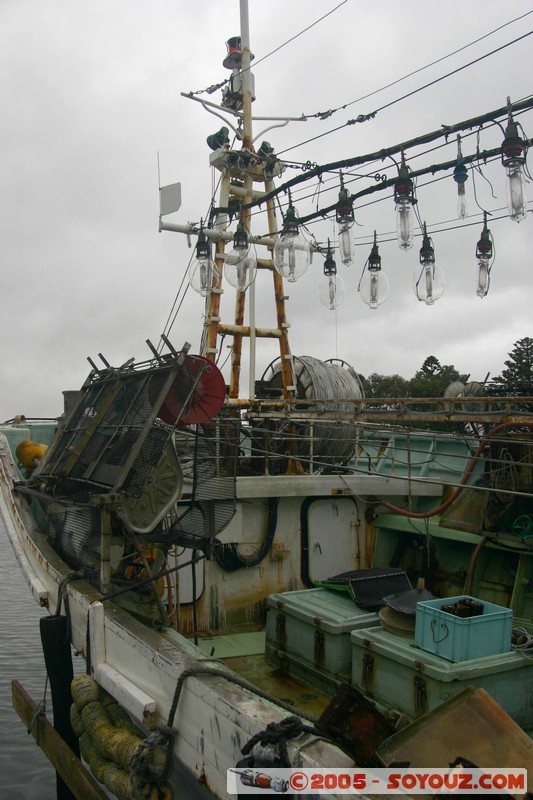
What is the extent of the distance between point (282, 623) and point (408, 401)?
285 cm

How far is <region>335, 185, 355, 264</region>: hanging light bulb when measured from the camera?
6227 millimetres

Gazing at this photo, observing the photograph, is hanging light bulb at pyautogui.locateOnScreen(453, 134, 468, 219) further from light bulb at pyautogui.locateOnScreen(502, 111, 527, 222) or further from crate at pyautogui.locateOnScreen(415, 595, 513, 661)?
crate at pyautogui.locateOnScreen(415, 595, 513, 661)

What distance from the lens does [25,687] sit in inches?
372

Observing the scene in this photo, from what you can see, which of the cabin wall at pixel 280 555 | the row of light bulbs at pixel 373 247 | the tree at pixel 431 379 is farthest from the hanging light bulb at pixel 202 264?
the tree at pixel 431 379

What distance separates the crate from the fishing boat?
0.02 metres

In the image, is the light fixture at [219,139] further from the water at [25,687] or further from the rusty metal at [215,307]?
the water at [25,687]

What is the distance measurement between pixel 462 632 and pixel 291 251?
3.91 m

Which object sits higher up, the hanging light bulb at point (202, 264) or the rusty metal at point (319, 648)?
the hanging light bulb at point (202, 264)

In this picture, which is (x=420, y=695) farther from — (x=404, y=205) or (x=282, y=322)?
(x=282, y=322)

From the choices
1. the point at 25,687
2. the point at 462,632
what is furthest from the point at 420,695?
the point at 25,687

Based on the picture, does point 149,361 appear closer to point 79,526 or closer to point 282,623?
point 79,526

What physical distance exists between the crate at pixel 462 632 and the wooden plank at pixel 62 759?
9.25 feet

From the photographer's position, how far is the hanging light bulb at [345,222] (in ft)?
20.4

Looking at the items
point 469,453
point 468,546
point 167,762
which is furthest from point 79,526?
point 469,453
